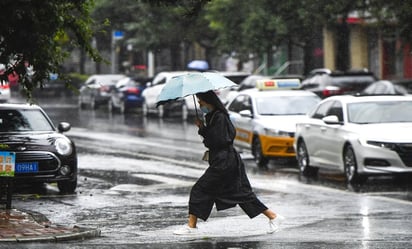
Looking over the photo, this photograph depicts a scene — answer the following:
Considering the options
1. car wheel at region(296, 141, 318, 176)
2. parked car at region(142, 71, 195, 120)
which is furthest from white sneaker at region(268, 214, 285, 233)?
parked car at region(142, 71, 195, 120)

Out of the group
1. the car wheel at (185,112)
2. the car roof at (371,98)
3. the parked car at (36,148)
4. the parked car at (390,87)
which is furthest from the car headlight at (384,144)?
the car wheel at (185,112)

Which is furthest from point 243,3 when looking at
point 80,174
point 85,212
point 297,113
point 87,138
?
point 85,212

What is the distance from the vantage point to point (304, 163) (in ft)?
69.1

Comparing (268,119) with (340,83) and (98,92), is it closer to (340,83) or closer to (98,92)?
(340,83)

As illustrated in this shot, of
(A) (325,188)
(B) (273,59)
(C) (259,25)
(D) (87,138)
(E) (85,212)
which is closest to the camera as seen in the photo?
(E) (85,212)

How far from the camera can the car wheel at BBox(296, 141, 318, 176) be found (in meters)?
21.0

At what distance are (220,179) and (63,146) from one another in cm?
596

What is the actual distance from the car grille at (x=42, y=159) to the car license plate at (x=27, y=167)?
0.15 feet

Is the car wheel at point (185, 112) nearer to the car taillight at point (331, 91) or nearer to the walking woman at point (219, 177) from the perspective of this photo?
the car taillight at point (331, 91)

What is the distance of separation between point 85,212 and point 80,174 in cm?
594

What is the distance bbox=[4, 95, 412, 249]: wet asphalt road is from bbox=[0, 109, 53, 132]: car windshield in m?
→ 1.03

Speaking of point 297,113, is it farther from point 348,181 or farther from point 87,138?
point 87,138

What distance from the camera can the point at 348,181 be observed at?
18922mm

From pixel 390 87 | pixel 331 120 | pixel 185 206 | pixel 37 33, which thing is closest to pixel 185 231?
pixel 37 33
